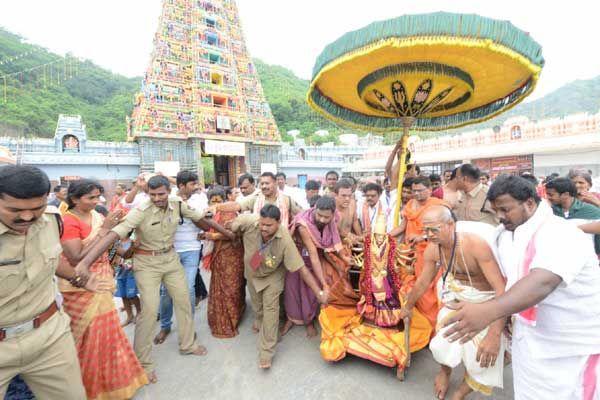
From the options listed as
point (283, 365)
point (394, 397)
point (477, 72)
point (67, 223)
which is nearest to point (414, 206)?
point (477, 72)

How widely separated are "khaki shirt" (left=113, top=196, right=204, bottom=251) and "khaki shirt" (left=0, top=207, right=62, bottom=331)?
92 centimetres

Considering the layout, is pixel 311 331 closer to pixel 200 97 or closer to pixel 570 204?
pixel 570 204

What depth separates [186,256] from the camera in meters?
3.48

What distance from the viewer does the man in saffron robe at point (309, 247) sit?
3.25 meters

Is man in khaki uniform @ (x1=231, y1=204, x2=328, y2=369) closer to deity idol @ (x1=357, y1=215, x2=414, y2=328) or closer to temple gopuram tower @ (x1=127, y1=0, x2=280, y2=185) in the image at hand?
deity idol @ (x1=357, y1=215, x2=414, y2=328)

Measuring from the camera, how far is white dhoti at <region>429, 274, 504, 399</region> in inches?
81.4

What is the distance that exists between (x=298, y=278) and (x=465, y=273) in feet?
6.42

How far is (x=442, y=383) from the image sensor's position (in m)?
2.40

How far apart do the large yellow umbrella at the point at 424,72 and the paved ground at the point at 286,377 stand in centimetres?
190

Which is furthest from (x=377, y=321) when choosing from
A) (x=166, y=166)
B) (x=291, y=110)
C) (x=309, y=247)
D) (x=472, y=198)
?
(x=291, y=110)

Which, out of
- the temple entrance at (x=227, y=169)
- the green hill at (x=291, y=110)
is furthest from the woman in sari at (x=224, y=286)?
the green hill at (x=291, y=110)

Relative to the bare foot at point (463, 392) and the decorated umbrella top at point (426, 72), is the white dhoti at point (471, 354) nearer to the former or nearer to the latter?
the bare foot at point (463, 392)

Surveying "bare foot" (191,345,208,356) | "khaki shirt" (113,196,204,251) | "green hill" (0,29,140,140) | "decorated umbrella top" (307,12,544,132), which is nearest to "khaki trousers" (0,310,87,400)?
"khaki shirt" (113,196,204,251)

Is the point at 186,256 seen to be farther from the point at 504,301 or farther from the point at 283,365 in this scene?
the point at 504,301
